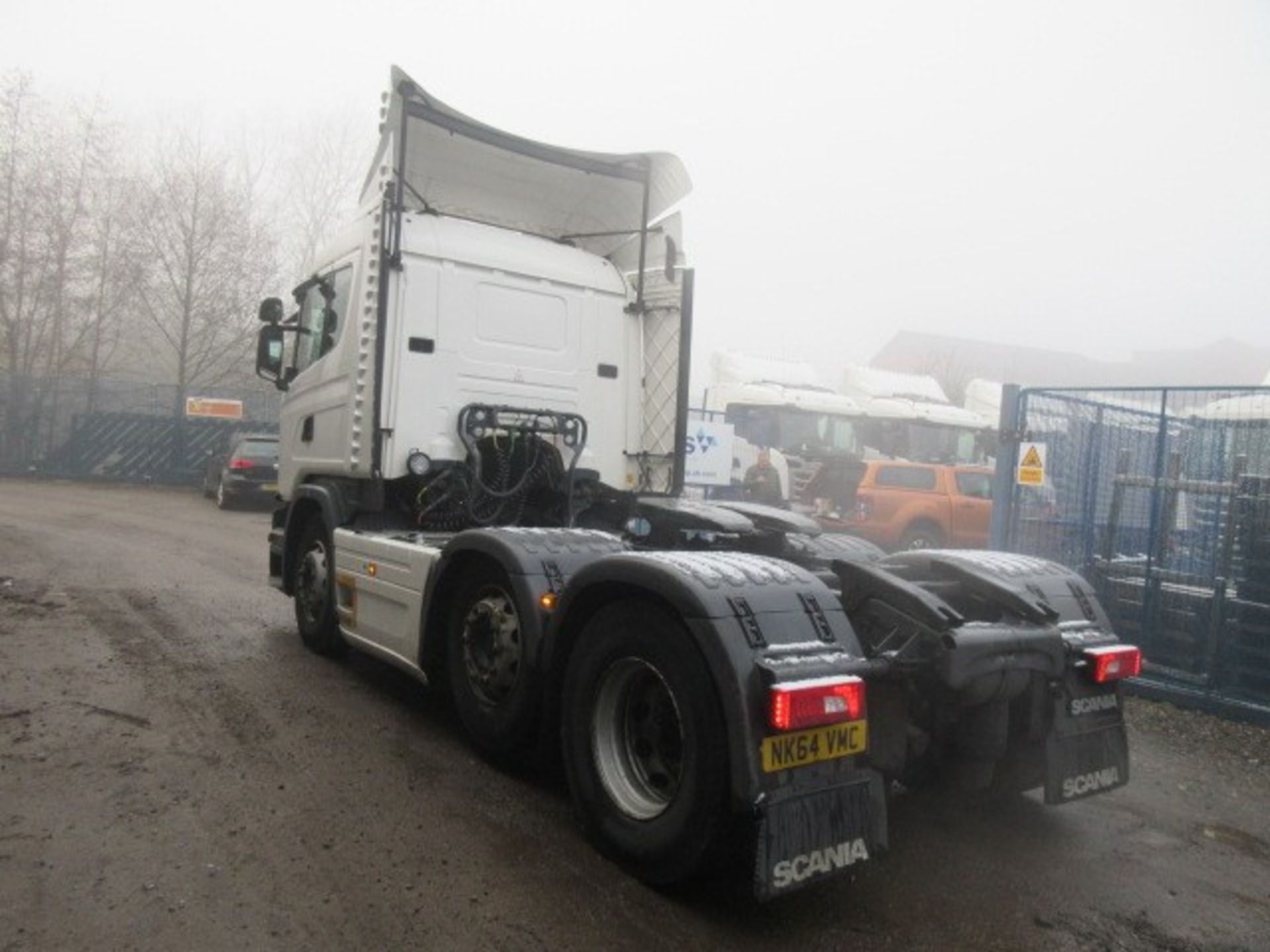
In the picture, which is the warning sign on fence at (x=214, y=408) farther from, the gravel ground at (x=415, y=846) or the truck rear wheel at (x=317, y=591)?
the gravel ground at (x=415, y=846)

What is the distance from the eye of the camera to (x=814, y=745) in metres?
2.96

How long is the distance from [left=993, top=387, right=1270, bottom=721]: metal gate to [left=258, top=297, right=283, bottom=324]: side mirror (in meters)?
6.05

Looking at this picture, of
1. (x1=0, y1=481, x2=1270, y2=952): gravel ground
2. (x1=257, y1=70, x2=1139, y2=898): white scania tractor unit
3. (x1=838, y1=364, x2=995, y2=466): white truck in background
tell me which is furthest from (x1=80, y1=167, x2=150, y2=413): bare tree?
(x1=0, y1=481, x2=1270, y2=952): gravel ground

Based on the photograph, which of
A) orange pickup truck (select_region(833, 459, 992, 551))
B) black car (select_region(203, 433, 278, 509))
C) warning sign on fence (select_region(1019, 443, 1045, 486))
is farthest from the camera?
black car (select_region(203, 433, 278, 509))

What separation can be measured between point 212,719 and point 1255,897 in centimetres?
484

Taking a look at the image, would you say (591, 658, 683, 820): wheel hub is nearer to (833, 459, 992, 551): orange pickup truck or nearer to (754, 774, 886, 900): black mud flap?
(754, 774, 886, 900): black mud flap

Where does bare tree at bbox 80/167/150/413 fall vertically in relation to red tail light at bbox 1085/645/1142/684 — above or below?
above

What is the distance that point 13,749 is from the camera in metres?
4.38

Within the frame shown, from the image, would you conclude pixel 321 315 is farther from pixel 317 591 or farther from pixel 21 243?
pixel 21 243

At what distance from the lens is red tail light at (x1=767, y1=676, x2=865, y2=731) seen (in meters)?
2.84

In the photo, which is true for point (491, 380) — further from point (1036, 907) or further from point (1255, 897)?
point (1255, 897)

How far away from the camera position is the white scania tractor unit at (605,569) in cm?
305

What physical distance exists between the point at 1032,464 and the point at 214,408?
22848 mm

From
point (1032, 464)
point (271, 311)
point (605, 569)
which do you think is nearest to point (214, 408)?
point (271, 311)
